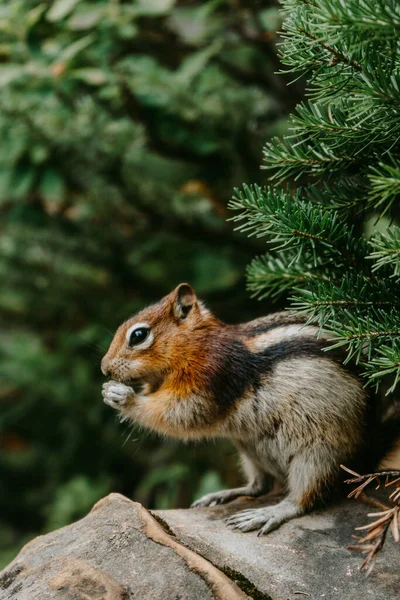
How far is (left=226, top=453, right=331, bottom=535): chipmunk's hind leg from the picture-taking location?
1698mm

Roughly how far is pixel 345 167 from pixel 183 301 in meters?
0.69

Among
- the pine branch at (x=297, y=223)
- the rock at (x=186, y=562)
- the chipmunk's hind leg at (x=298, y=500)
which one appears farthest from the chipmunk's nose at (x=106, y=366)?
the pine branch at (x=297, y=223)

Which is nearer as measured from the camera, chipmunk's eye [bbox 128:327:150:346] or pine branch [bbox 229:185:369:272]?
pine branch [bbox 229:185:369:272]

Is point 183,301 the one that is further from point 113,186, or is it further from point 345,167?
point 113,186

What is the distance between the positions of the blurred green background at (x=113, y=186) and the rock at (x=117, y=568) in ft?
4.50

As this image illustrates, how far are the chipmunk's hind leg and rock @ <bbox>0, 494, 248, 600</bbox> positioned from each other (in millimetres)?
285

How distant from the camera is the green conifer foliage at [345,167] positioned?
48.1 inches

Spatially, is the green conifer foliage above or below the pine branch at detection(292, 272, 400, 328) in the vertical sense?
above

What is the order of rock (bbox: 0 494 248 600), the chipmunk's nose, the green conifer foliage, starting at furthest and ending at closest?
the chipmunk's nose → rock (bbox: 0 494 248 600) → the green conifer foliage

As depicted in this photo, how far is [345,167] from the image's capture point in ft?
4.89

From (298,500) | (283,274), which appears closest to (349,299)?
(283,274)

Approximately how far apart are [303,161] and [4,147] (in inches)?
67.3

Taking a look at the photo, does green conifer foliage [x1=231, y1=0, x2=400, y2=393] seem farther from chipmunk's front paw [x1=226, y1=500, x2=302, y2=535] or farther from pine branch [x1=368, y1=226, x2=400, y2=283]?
chipmunk's front paw [x1=226, y1=500, x2=302, y2=535]

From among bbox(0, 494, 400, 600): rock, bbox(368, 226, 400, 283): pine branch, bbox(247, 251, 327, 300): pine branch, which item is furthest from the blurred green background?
bbox(368, 226, 400, 283): pine branch
